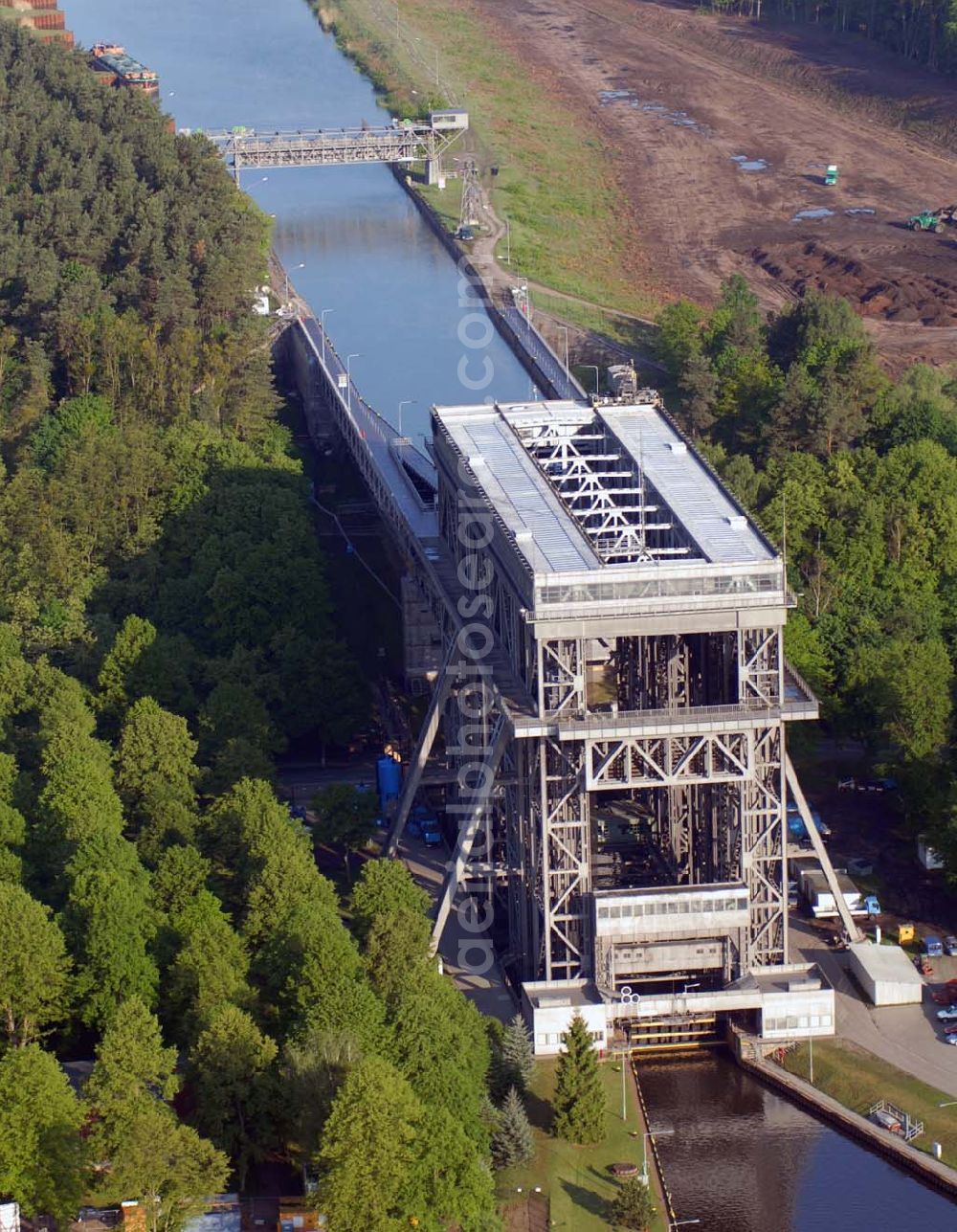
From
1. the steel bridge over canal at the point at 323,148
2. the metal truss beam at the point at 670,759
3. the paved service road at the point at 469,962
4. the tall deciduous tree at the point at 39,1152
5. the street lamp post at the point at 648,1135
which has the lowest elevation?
the street lamp post at the point at 648,1135

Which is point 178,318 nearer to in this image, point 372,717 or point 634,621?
point 372,717

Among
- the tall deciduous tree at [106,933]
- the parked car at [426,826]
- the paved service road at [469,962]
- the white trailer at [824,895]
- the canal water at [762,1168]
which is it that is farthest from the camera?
the parked car at [426,826]

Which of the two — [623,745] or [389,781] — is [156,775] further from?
[623,745]

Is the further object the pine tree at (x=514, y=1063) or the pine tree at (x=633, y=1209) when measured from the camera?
the pine tree at (x=514, y=1063)

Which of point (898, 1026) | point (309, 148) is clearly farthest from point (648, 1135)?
point (309, 148)

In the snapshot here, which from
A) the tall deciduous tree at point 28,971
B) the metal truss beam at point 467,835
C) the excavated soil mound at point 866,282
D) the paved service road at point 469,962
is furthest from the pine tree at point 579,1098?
the excavated soil mound at point 866,282

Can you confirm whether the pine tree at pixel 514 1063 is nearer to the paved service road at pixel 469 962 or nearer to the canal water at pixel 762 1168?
the canal water at pixel 762 1168
